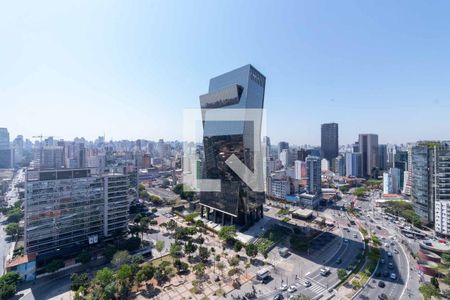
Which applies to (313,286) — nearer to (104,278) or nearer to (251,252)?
(251,252)

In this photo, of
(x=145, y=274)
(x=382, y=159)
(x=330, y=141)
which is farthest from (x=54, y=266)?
(x=330, y=141)

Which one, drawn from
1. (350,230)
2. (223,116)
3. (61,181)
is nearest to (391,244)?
(350,230)

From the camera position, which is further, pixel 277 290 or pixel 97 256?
pixel 97 256

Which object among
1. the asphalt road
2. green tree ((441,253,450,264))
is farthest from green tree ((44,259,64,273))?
green tree ((441,253,450,264))

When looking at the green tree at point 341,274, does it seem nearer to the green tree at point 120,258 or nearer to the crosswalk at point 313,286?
the crosswalk at point 313,286

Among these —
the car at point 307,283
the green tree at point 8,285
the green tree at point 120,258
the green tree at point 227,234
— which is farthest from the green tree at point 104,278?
the car at point 307,283

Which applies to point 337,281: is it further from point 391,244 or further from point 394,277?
point 391,244
